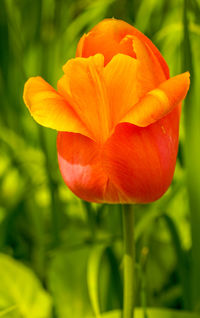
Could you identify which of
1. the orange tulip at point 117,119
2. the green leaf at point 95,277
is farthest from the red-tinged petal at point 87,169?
Answer: the green leaf at point 95,277

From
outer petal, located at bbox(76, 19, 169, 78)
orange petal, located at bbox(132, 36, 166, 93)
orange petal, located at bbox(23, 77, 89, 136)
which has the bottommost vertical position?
orange petal, located at bbox(23, 77, 89, 136)

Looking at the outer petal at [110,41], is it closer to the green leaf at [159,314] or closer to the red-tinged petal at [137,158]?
the red-tinged petal at [137,158]

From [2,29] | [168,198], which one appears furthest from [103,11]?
[168,198]

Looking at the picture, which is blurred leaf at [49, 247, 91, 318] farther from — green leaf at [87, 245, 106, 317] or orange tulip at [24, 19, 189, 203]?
orange tulip at [24, 19, 189, 203]

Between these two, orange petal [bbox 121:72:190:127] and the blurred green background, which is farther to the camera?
the blurred green background

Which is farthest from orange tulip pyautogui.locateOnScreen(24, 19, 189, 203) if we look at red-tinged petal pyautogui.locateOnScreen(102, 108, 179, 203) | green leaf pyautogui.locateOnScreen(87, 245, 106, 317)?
green leaf pyautogui.locateOnScreen(87, 245, 106, 317)

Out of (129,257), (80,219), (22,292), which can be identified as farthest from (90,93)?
(80,219)

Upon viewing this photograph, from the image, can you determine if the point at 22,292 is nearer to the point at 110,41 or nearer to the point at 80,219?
the point at 110,41
